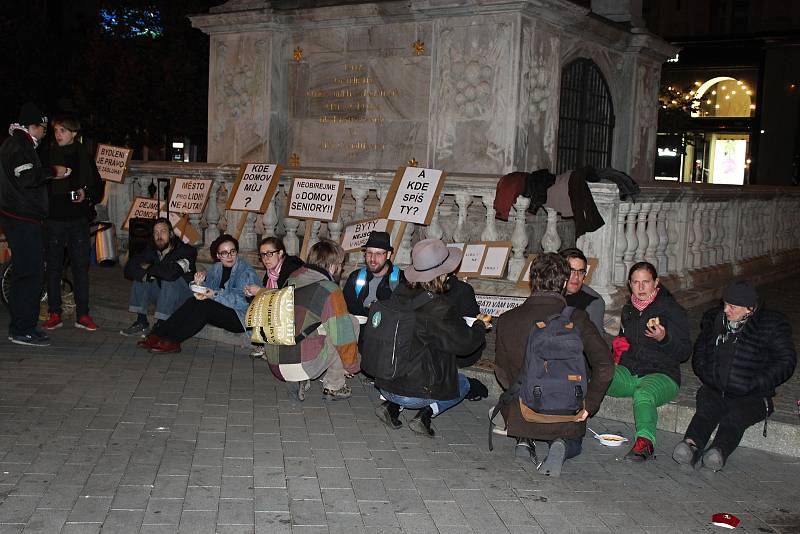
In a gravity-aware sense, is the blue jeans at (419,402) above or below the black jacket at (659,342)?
below

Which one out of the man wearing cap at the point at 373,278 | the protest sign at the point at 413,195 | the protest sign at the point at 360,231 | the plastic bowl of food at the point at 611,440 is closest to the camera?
the plastic bowl of food at the point at 611,440

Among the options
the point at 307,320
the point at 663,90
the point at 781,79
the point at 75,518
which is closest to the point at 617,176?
the point at 307,320

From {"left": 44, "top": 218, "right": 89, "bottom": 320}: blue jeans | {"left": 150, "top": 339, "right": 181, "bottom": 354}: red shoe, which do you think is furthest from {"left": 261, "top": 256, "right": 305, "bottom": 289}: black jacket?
{"left": 44, "top": 218, "right": 89, "bottom": 320}: blue jeans

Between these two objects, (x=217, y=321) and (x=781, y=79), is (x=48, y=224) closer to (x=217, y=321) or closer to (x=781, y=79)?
(x=217, y=321)

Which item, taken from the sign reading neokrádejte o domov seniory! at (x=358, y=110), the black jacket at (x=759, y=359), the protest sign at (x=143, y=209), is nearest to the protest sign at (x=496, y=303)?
the black jacket at (x=759, y=359)

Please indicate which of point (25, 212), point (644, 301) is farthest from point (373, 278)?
point (25, 212)

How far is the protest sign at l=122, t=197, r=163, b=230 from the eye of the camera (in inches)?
519

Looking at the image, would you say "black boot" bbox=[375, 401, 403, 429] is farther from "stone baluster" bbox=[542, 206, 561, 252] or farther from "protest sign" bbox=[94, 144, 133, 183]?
"protest sign" bbox=[94, 144, 133, 183]

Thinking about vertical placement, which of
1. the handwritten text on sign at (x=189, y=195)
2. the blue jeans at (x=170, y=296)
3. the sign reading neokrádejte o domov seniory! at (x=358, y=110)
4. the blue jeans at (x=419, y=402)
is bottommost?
the blue jeans at (x=419, y=402)

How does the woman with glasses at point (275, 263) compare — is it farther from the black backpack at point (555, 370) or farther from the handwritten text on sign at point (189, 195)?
the handwritten text on sign at point (189, 195)

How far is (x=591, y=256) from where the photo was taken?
1013cm

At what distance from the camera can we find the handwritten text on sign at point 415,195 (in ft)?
35.0

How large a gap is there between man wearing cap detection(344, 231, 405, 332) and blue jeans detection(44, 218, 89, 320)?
10.6 feet

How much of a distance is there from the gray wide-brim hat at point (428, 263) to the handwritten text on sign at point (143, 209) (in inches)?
281
